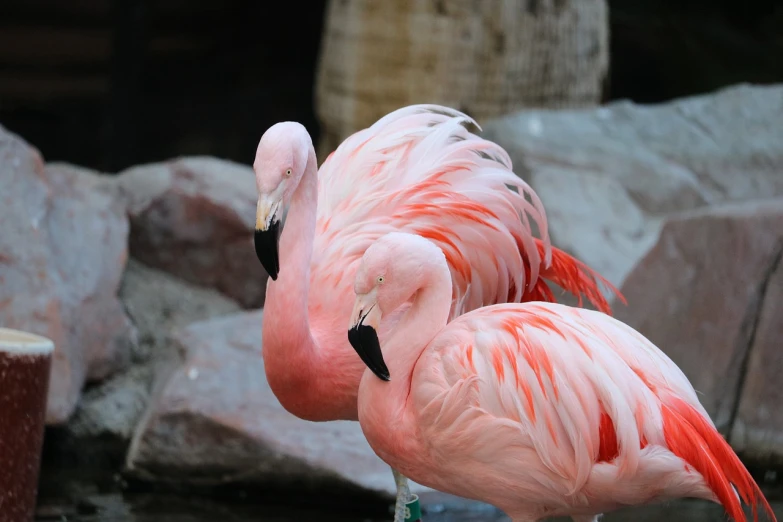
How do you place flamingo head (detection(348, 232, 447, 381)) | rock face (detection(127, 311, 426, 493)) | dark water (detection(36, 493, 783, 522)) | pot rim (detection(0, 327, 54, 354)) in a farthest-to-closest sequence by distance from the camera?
rock face (detection(127, 311, 426, 493)), dark water (detection(36, 493, 783, 522)), pot rim (detection(0, 327, 54, 354)), flamingo head (detection(348, 232, 447, 381))

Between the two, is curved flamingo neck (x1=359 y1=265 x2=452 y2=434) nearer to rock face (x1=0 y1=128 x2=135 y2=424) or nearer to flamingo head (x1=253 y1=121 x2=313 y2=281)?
flamingo head (x1=253 y1=121 x2=313 y2=281)

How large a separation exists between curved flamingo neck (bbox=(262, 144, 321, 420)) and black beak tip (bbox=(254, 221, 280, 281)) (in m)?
0.15

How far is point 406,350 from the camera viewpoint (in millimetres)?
2762

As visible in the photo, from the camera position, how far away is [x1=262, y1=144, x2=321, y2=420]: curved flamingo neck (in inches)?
118

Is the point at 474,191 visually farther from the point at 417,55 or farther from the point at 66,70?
the point at 66,70

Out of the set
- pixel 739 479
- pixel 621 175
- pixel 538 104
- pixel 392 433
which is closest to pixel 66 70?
pixel 538 104

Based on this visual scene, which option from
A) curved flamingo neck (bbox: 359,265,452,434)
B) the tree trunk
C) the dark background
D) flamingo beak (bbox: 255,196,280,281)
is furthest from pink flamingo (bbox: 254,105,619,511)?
the dark background

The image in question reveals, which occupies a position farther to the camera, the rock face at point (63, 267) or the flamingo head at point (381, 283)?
the rock face at point (63, 267)

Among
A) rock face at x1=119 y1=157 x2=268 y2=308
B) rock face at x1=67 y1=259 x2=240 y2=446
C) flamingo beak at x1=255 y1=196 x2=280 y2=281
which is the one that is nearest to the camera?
flamingo beak at x1=255 y1=196 x2=280 y2=281

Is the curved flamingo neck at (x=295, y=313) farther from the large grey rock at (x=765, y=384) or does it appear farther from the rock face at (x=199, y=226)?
the rock face at (x=199, y=226)

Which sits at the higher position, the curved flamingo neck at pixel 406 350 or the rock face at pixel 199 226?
the curved flamingo neck at pixel 406 350

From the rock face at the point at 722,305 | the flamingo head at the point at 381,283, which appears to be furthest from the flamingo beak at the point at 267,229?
the rock face at the point at 722,305

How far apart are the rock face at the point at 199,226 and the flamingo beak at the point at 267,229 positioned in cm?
222

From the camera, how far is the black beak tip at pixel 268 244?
281 centimetres
